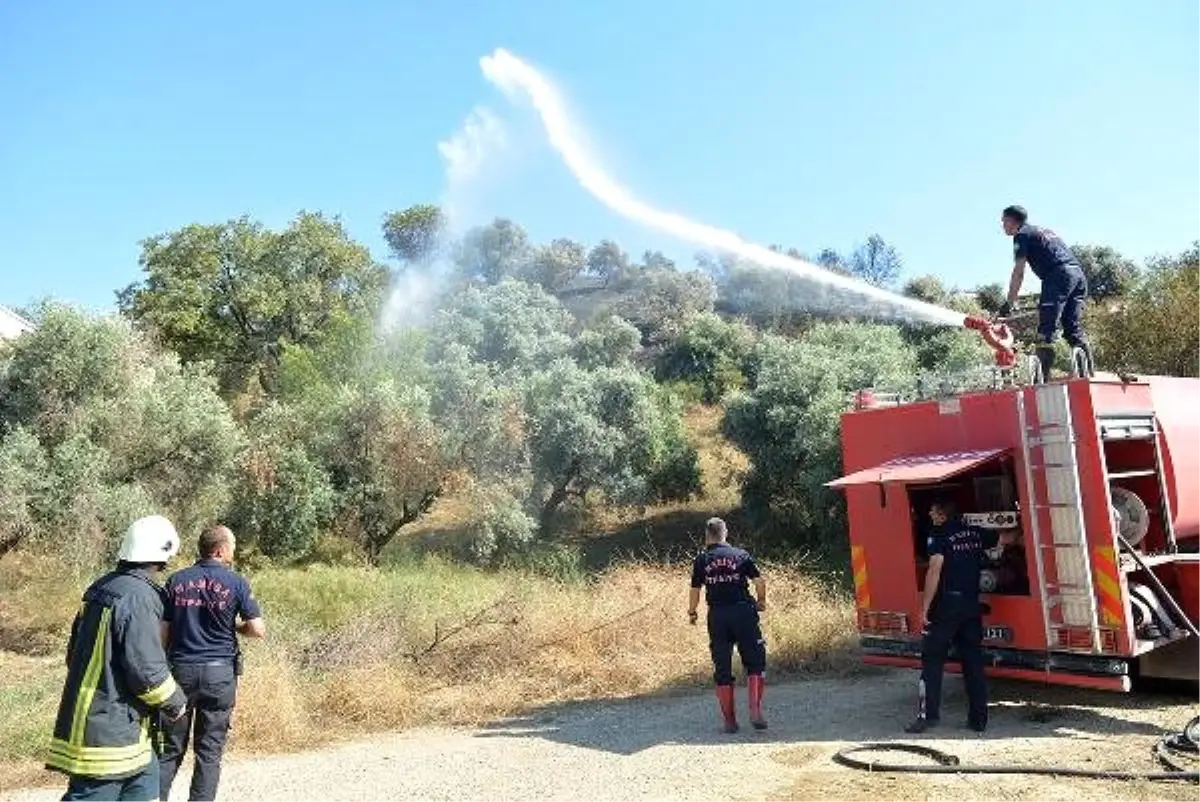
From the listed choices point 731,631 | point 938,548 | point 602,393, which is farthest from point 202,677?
point 602,393

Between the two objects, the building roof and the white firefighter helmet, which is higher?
the building roof

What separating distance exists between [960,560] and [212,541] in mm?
5504

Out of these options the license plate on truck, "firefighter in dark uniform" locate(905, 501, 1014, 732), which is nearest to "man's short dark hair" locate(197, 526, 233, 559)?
"firefighter in dark uniform" locate(905, 501, 1014, 732)

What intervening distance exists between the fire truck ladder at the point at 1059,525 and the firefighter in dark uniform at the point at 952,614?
0.49 m

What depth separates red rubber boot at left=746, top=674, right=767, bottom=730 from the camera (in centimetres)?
789

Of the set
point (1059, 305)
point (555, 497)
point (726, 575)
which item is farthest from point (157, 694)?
point (555, 497)

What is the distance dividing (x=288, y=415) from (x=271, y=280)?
12.6 metres

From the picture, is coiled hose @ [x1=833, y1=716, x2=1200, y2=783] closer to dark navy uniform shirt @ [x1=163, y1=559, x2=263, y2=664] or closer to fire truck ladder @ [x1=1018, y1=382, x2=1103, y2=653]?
fire truck ladder @ [x1=1018, y1=382, x2=1103, y2=653]

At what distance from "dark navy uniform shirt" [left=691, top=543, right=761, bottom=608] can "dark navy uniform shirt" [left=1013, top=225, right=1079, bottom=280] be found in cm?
378

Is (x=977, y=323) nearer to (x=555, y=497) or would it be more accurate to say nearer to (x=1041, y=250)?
(x=1041, y=250)

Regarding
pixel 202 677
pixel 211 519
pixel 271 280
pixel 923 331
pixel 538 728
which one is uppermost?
pixel 271 280

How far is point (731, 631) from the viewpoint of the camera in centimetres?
798

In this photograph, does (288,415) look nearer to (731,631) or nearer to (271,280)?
(271,280)

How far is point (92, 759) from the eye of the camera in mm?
4281
